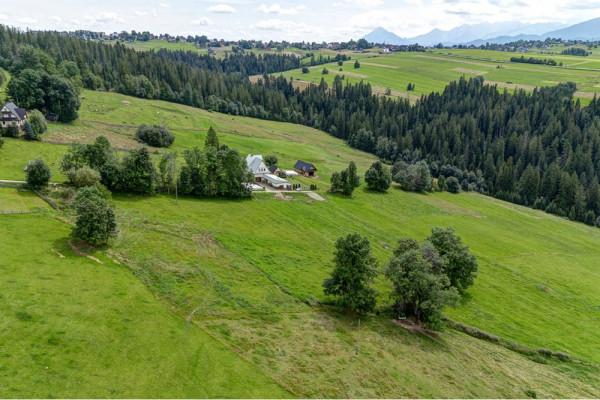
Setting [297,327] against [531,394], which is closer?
[531,394]

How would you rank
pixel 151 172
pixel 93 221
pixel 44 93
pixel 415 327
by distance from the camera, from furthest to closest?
pixel 44 93 → pixel 151 172 → pixel 93 221 → pixel 415 327

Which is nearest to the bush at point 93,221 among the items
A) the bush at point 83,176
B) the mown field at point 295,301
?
the mown field at point 295,301

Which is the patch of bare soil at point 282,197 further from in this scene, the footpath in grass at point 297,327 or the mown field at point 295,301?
the footpath in grass at point 297,327

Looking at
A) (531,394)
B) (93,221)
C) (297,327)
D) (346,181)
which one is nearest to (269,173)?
(346,181)

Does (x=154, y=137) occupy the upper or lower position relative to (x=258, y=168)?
upper

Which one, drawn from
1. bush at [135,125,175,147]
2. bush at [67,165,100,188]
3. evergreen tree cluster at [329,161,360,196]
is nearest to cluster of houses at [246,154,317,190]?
evergreen tree cluster at [329,161,360,196]

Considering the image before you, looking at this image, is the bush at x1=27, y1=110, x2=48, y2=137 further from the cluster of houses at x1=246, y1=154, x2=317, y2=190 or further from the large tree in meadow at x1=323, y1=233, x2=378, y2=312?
the large tree in meadow at x1=323, y1=233, x2=378, y2=312

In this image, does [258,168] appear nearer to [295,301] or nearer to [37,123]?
[37,123]
